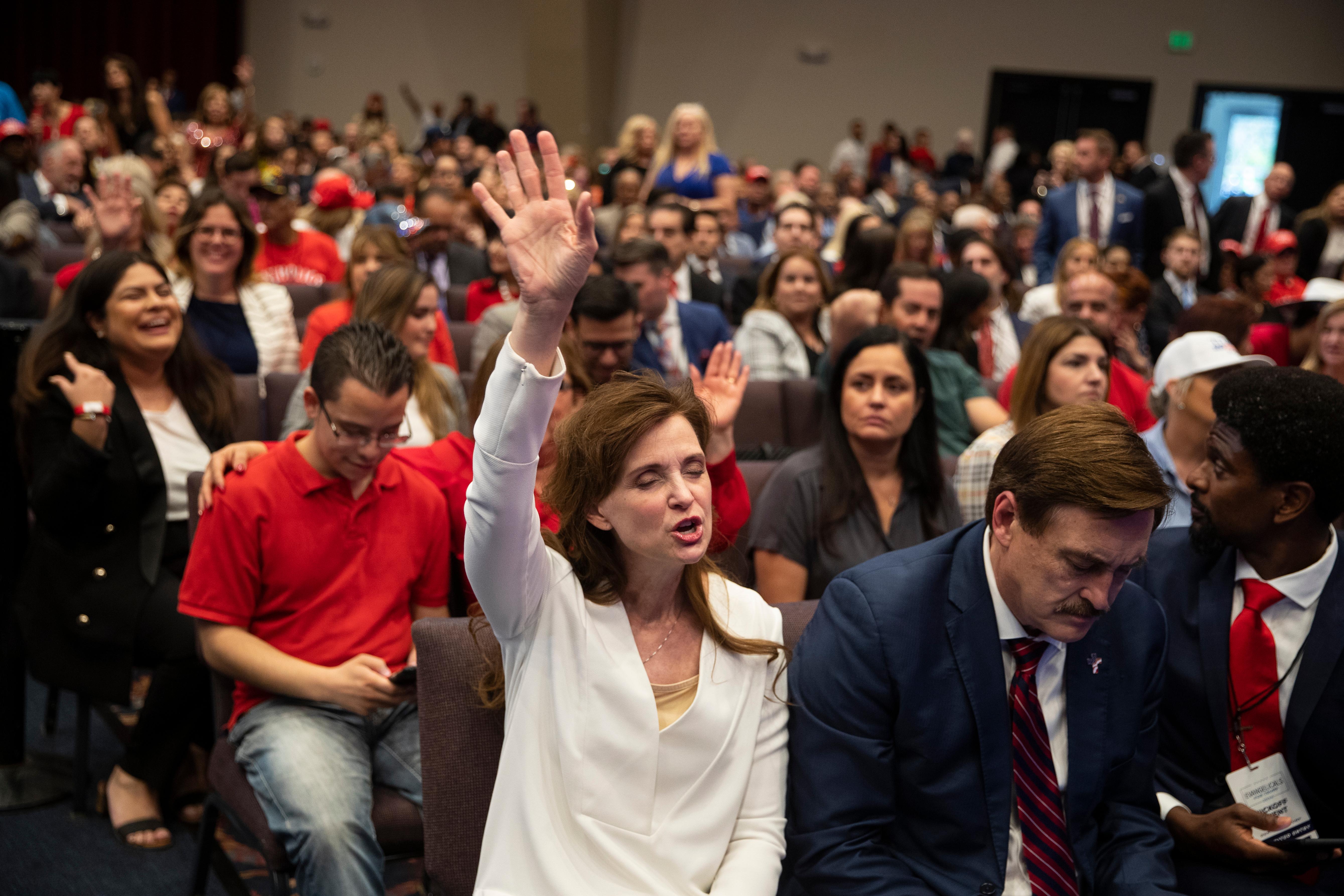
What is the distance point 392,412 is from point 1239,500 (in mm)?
1505

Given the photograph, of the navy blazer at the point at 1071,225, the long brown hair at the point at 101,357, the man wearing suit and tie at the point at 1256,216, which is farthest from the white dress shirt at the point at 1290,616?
the man wearing suit and tie at the point at 1256,216

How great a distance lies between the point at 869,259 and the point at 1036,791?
373 centimetres

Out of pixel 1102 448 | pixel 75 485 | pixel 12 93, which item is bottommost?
pixel 75 485

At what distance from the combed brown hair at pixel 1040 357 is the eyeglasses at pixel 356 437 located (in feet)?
5.45

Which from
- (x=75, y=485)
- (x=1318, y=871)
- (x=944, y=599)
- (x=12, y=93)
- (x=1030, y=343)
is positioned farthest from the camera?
(x=12, y=93)

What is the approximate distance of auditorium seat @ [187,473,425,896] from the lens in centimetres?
203

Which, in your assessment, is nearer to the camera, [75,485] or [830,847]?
[830,847]

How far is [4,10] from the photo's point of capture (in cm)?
1678

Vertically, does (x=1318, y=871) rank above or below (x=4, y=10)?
below

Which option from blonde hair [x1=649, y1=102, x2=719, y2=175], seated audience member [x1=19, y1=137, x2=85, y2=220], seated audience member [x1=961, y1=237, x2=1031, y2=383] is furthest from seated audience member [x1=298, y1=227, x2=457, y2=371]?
seated audience member [x1=19, y1=137, x2=85, y2=220]

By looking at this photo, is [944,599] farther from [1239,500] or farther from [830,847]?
[1239,500]

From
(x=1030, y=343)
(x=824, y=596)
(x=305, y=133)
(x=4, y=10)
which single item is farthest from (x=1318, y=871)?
(x=4, y=10)

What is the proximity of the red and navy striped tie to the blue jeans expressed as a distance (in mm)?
988

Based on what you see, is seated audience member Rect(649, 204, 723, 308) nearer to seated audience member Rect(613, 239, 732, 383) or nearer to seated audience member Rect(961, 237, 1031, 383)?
seated audience member Rect(613, 239, 732, 383)
